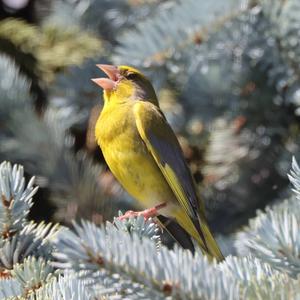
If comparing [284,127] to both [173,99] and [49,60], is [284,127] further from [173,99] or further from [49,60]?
[49,60]

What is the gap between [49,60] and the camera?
3439 mm

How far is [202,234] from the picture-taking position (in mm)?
2559

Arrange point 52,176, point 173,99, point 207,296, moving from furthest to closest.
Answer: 1. point 173,99
2. point 52,176
3. point 207,296

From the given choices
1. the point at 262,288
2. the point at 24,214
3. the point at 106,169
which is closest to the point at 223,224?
the point at 106,169

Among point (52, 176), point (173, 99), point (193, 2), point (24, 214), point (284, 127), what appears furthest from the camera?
point (173, 99)

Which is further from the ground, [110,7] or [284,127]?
[110,7]

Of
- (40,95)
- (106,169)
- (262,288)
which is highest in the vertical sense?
(262,288)

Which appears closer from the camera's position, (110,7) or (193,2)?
(193,2)

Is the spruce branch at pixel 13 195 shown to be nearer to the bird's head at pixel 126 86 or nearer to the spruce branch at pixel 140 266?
the spruce branch at pixel 140 266

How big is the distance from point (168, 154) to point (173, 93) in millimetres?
443

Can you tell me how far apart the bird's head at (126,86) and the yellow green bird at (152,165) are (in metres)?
0.06

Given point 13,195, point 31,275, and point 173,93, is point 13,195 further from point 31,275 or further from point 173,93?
point 173,93

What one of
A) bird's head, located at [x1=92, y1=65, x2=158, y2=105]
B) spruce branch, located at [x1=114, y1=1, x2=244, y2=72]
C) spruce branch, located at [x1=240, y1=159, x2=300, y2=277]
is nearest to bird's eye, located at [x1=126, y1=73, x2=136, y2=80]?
bird's head, located at [x1=92, y1=65, x2=158, y2=105]

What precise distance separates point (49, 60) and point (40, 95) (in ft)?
0.58
